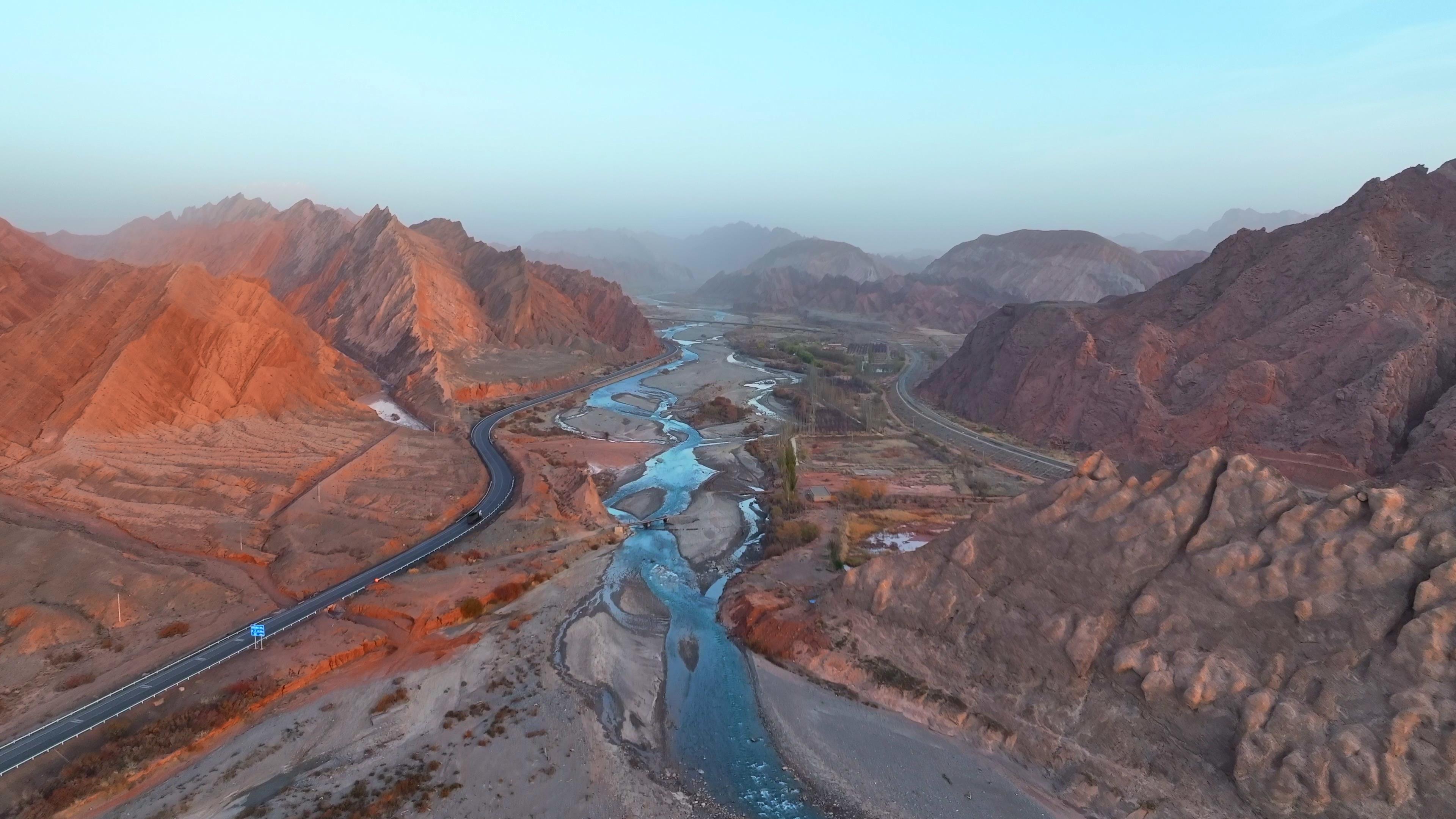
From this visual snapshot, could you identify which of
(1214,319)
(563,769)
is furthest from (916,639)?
(1214,319)

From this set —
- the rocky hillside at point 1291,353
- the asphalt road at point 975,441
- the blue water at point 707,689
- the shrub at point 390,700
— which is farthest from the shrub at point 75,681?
the rocky hillside at point 1291,353

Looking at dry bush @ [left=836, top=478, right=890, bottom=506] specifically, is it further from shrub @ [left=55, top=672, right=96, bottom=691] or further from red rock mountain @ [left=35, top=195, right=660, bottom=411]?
red rock mountain @ [left=35, top=195, right=660, bottom=411]

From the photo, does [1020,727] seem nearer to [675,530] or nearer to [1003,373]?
[675,530]

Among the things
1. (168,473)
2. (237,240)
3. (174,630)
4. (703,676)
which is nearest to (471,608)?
(174,630)

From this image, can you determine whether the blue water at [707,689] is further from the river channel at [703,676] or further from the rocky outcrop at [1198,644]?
the rocky outcrop at [1198,644]

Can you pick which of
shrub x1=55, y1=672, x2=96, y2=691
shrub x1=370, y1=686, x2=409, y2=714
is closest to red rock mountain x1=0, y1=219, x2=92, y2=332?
shrub x1=55, y1=672, x2=96, y2=691
